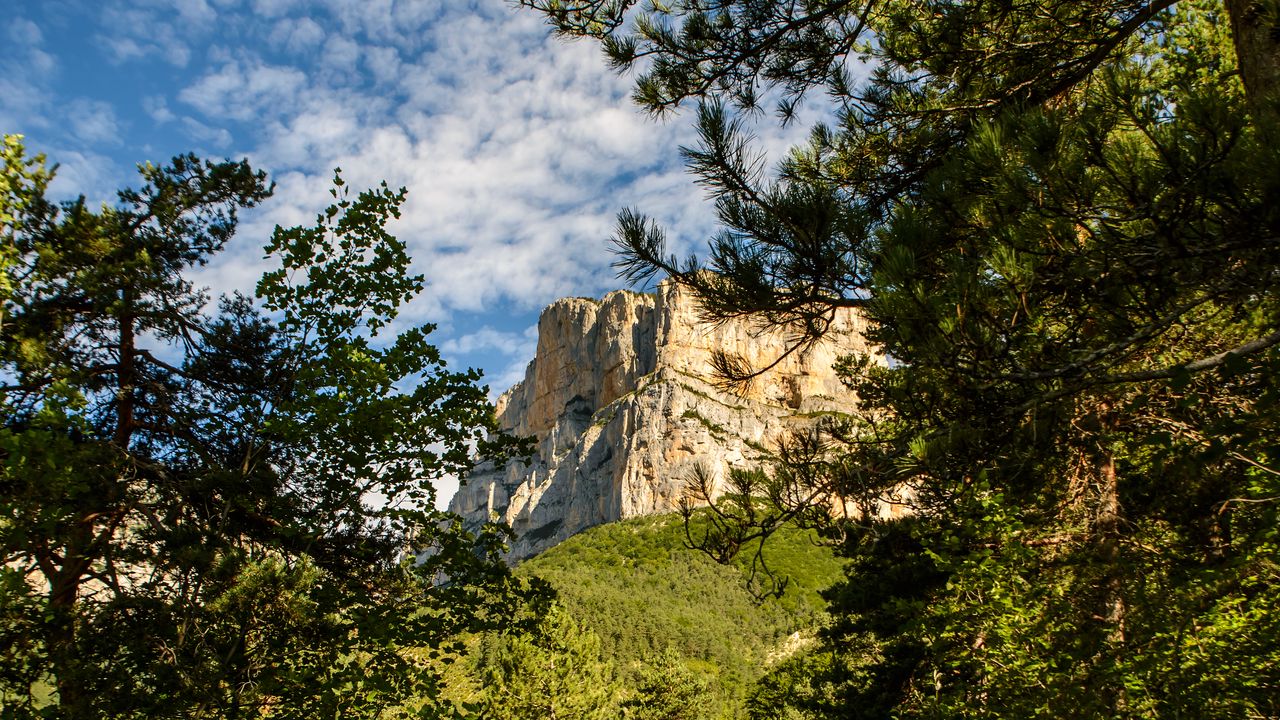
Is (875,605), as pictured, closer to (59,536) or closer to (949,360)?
(949,360)

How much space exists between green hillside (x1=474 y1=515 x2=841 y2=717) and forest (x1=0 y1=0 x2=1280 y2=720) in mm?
2549

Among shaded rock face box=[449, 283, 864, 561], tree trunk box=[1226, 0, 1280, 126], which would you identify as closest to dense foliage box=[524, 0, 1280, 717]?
tree trunk box=[1226, 0, 1280, 126]

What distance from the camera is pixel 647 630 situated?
4347cm

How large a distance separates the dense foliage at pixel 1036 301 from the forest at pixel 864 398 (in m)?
0.02

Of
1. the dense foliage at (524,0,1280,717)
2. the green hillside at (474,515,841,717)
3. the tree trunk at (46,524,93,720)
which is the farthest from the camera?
the green hillside at (474,515,841,717)

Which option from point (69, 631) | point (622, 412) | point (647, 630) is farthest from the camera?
point (622, 412)

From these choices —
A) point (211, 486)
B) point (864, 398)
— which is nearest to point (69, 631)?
point (211, 486)

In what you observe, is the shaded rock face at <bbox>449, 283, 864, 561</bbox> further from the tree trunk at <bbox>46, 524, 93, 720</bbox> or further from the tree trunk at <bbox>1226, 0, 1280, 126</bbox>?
the tree trunk at <bbox>1226, 0, 1280, 126</bbox>

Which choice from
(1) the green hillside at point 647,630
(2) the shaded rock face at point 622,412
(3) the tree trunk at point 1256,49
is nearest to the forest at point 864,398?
(3) the tree trunk at point 1256,49

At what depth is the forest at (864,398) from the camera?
259 centimetres

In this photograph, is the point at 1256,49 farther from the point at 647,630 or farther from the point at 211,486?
the point at 647,630

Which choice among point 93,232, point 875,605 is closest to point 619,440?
point 875,605

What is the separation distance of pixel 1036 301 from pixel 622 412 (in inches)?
3229

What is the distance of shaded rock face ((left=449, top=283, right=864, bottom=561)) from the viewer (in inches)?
3012
